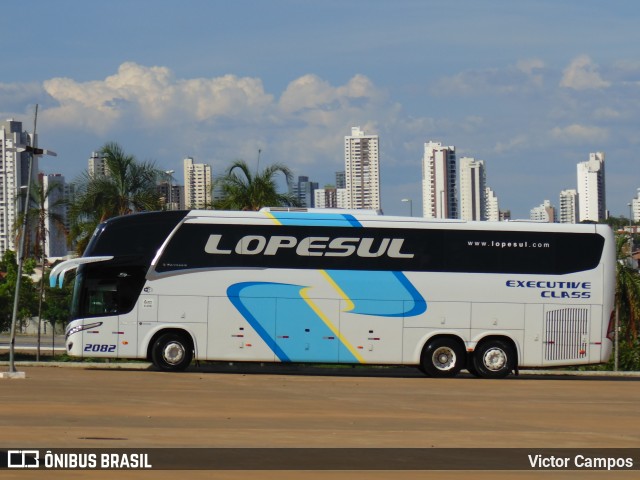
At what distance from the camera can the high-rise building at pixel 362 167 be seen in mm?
169500

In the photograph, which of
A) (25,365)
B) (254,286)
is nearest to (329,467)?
(254,286)

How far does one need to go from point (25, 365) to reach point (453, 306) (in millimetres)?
11936

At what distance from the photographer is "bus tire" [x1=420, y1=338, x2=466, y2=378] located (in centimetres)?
2798

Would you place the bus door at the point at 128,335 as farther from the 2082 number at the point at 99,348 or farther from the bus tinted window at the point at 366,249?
the bus tinted window at the point at 366,249

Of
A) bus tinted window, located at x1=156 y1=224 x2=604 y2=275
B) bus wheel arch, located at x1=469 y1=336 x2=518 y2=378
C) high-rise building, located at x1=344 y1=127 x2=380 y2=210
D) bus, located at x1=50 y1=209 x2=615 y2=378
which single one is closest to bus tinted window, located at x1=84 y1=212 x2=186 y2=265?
bus, located at x1=50 y1=209 x2=615 y2=378

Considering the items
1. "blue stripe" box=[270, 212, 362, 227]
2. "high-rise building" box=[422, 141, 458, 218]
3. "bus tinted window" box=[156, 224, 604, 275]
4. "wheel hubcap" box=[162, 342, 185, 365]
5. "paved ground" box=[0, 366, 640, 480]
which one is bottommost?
"paved ground" box=[0, 366, 640, 480]

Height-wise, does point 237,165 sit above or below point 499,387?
above

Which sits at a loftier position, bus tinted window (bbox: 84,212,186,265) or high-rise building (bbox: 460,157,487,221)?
high-rise building (bbox: 460,157,487,221)

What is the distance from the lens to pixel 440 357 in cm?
2817

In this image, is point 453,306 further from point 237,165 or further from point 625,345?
point 625,345

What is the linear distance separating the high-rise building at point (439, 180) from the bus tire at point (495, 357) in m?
130

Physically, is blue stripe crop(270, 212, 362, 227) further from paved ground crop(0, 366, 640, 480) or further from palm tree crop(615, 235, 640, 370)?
palm tree crop(615, 235, 640, 370)

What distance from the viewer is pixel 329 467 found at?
11.9 meters

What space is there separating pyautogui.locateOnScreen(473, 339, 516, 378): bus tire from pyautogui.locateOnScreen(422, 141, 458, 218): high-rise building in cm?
12954
